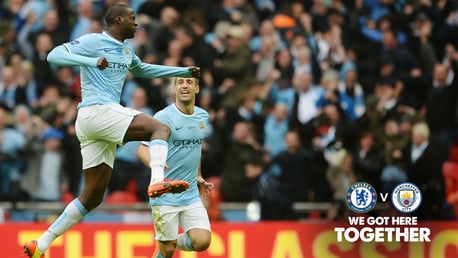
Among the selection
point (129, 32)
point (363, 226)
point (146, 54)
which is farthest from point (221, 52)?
point (129, 32)

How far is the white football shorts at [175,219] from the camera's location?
10367mm

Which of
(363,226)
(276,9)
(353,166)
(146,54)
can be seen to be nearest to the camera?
(363,226)

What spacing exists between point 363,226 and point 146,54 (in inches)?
161

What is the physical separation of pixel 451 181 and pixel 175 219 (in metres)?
4.25

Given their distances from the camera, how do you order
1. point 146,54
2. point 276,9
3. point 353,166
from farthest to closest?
point 276,9
point 146,54
point 353,166

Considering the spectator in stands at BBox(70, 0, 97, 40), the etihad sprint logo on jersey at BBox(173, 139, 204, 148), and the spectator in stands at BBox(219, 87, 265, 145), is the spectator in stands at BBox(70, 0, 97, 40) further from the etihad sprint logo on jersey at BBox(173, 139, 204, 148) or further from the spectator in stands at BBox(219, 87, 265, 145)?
the etihad sprint logo on jersey at BBox(173, 139, 204, 148)

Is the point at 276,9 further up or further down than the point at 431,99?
further up

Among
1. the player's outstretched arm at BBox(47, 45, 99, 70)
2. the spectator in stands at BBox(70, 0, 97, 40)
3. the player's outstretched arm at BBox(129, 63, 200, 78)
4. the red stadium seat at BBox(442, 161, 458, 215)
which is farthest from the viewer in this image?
the spectator in stands at BBox(70, 0, 97, 40)

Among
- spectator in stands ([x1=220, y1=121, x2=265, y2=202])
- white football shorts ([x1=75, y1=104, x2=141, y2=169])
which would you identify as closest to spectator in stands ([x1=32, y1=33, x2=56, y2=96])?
spectator in stands ([x1=220, y1=121, x2=265, y2=202])

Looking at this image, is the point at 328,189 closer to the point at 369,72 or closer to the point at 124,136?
the point at 369,72

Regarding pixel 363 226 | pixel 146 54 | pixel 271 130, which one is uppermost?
pixel 146 54

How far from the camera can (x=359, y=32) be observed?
15.5m

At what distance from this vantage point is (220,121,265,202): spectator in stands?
13.8 metres

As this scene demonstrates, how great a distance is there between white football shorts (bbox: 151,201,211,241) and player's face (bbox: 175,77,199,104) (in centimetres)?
91
